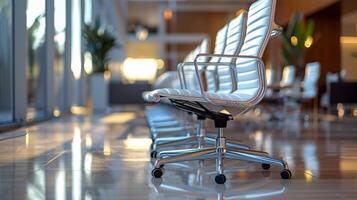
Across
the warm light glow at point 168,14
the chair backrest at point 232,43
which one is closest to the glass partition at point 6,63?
the chair backrest at point 232,43

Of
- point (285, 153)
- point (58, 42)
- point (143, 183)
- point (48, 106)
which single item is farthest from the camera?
point (58, 42)

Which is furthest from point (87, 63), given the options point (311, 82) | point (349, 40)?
point (349, 40)

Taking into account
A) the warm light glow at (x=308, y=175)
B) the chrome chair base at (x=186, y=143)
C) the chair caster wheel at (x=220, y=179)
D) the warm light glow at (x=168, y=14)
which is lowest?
the warm light glow at (x=308, y=175)

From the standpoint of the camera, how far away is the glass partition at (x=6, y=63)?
516cm

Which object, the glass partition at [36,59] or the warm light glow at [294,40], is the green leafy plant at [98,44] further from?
the warm light glow at [294,40]

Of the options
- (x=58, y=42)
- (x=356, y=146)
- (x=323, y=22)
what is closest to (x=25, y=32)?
(x=58, y=42)

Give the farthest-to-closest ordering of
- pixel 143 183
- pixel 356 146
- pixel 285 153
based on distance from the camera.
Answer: pixel 356 146
pixel 285 153
pixel 143 183

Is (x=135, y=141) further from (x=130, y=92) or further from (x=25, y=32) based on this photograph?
(x=130, y=92)

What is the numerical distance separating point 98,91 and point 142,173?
282 inches

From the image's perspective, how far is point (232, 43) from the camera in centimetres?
314

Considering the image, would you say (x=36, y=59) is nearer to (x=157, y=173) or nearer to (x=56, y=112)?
(x=56, y=112)

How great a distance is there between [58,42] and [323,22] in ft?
24.8

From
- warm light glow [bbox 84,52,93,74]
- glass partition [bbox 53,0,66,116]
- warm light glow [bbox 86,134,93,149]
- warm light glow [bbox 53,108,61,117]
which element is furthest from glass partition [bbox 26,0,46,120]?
warm light glow [bbox 84,52,93,74]

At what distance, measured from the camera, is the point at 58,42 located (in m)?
7.98
